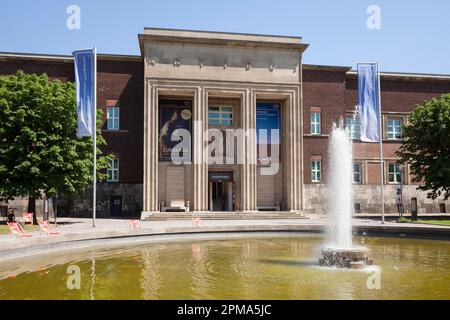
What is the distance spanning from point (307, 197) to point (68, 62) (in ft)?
84.6

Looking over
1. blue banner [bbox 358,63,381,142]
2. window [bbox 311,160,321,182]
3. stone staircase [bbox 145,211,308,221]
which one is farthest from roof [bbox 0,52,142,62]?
blue banner [bbox 358,63,381,142]

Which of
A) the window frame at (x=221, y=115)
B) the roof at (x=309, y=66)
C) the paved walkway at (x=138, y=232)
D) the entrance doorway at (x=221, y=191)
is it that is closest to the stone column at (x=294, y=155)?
the entrance doorway at (x=221, y=191)

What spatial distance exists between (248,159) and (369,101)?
11.6 metres

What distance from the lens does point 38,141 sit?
26641 millimetres

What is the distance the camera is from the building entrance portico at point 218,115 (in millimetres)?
37219

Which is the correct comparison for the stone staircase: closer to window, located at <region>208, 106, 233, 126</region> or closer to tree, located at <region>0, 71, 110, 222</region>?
tree, located at <region>0, 71, 110, 222</region>

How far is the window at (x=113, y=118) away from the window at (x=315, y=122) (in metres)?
18.8

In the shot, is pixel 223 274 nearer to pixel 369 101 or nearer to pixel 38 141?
pixel 38 141

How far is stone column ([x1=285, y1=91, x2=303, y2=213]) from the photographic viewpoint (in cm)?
3850

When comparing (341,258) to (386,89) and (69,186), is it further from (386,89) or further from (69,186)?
(386,89)

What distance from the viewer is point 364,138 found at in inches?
1216

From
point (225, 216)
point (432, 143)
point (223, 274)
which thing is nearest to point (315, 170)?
point (432, 143)

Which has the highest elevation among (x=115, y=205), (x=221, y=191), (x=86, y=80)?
(x=86, y=80)
